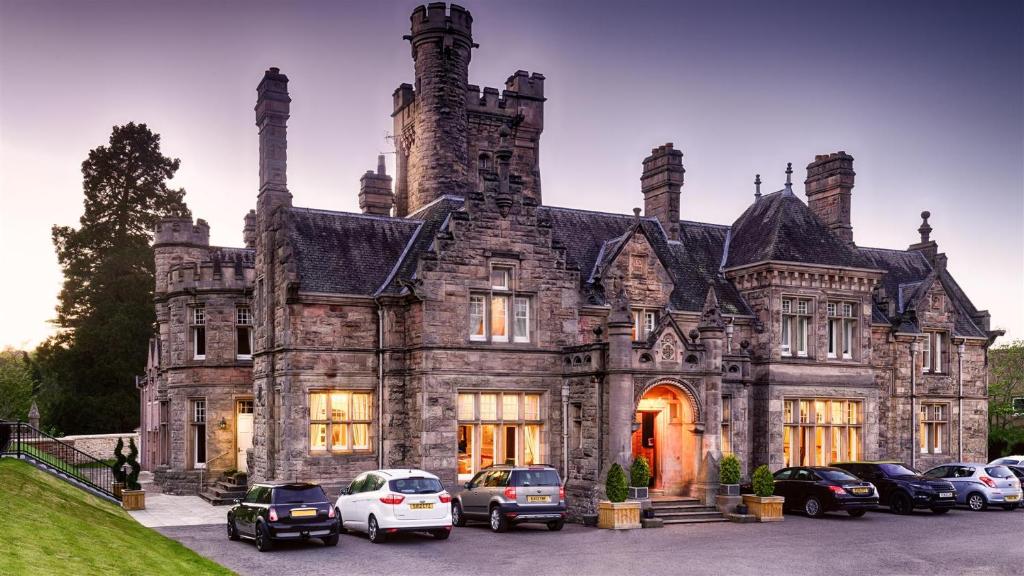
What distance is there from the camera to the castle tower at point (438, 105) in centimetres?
3634

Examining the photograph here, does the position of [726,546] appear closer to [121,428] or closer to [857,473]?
[857,473]

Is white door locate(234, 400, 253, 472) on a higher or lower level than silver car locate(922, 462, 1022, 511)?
higher

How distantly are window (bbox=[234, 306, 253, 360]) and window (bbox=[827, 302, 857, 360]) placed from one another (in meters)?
21.3

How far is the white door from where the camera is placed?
3578 centimetres

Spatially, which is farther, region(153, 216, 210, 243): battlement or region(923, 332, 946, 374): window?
region(923, 332, 946, 374): window

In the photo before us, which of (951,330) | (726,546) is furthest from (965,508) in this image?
(726,546)

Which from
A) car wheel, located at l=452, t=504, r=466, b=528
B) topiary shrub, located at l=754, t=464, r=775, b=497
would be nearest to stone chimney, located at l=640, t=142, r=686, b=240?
topiary shrub, located at l=754, t=464, r=775, b=497

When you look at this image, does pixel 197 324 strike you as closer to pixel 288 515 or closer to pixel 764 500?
pixel 288 515

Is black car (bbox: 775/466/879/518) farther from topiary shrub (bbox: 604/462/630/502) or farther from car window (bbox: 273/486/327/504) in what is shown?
car window (bbox: 273/486/327/504)

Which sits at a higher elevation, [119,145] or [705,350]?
[119,145]

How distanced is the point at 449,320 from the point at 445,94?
1147 cm

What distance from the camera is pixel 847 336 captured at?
3578 centimetres

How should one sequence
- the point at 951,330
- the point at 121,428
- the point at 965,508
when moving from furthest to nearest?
1. the point at 121,428
2. the point at 951,330
3. the point at 965,508

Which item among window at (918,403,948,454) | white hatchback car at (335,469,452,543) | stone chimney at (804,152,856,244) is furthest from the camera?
stone chimney at (804,152,856,244)
